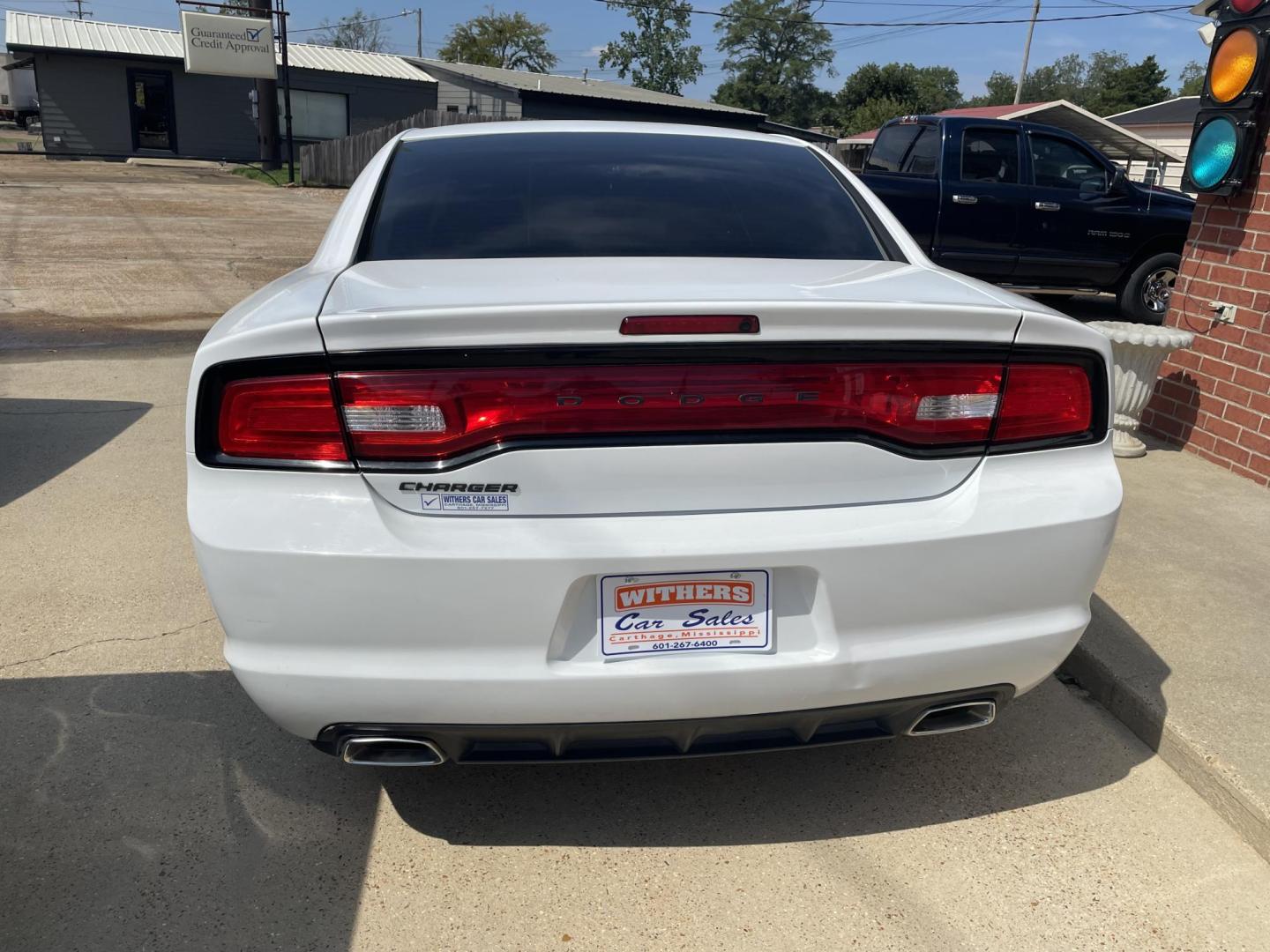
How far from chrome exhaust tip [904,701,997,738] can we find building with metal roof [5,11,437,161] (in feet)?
110

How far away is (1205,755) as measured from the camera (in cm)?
267

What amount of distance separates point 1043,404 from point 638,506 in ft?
3.03

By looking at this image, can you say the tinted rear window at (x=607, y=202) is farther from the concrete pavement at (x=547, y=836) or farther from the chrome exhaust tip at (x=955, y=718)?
the concrete pavement at (x=547, y=836)

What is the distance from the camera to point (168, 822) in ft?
7.99

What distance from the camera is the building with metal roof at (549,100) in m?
32.1

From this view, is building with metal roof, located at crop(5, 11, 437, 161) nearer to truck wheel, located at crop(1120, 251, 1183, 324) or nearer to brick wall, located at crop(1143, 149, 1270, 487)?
truck wheel, located at crop(1120, 251, 1183, 324)

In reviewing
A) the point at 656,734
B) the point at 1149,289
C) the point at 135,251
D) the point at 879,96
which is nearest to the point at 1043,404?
the point at 656,734

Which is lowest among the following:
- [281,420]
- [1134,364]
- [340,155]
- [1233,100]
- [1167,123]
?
[1134,364]

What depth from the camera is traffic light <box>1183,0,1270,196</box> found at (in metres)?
4.87

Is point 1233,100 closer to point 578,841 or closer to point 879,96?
point 578,841

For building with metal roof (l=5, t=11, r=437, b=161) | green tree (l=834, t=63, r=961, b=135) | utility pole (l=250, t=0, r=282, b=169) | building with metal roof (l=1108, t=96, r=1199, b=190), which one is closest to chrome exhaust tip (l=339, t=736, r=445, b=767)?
utility pole (l=250, t=0, r=282, b=169)

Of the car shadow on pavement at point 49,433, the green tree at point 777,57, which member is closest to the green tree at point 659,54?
the green tree at point 777,57

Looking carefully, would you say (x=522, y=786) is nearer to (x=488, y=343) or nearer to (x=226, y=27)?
(x=488, y=343)

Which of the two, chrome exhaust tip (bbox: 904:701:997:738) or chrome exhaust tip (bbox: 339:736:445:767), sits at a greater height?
chrome exhaust tip (bbox: 904:701:997:738)
